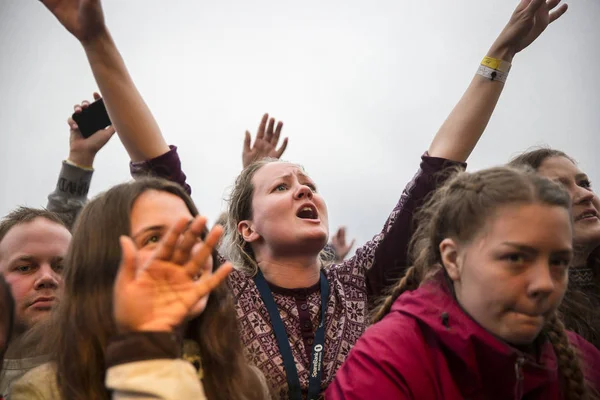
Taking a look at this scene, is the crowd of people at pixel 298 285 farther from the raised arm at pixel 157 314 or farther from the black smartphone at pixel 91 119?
the black smartphone at pixel 91 119

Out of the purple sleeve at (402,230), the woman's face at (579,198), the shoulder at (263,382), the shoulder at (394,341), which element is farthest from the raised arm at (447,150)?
the shoulder at (263,382)

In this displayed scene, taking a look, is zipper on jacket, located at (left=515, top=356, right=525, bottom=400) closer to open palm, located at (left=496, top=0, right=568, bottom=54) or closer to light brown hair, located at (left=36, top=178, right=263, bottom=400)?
light brown hair, located at (left=36, top=178, right=263, bottom=400)

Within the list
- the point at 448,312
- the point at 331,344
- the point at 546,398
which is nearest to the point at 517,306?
the point at 448,312

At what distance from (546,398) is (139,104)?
163 centimetres

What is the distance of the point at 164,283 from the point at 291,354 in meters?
0.84

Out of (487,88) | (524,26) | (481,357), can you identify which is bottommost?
(481,357)

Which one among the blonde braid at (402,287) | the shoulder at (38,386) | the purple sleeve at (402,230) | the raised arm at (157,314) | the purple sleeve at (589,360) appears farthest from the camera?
the purple sleeve at (402,230)

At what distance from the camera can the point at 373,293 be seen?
249 cm

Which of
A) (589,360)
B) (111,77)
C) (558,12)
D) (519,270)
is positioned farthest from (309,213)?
(558,12)

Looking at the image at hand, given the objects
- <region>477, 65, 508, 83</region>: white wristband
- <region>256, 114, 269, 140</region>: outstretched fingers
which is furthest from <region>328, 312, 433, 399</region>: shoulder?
<region>256, 114, 269, 140</region>: outstretched fingers

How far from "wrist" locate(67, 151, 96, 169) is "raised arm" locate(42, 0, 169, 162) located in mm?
841

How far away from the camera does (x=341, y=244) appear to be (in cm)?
547

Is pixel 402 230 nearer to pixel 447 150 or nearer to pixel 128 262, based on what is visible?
pixel 447 150

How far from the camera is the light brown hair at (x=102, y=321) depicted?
1.57 metres
